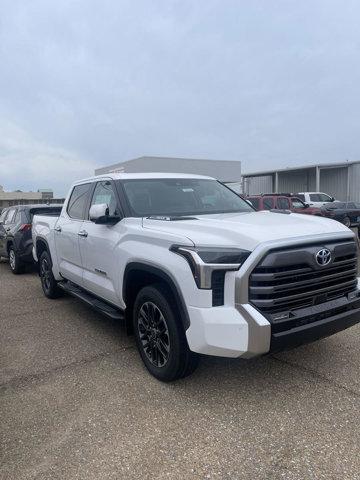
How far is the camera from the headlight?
308 cm

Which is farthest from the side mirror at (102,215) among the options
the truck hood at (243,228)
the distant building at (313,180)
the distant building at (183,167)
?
the distant building at (183,167)

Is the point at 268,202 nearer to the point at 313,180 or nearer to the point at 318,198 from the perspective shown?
the point at 318,198

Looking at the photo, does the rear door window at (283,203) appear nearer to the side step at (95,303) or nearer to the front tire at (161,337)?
the side step at (95,303)

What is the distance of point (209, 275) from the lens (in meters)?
3.09

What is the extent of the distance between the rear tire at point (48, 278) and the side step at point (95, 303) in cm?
88

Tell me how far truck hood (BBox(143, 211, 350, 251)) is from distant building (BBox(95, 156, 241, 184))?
3655cm

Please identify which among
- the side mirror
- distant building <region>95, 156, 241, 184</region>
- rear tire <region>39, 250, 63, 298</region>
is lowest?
rear tire <region>39, 250, 63, 298</region>

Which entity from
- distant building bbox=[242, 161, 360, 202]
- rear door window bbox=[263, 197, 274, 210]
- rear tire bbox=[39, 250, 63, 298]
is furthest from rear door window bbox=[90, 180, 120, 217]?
distant building bbox=[242, 161, 360, 202]

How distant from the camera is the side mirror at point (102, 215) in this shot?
13.8 ft

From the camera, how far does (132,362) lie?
428cm

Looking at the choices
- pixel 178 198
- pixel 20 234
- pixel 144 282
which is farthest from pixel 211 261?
pixel 20 234

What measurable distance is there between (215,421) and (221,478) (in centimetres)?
62

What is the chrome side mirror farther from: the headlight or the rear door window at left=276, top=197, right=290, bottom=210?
the rear door window at left=276, top=197, right=290, bottom=210

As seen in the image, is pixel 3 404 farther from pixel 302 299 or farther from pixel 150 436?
pixel 302 299
